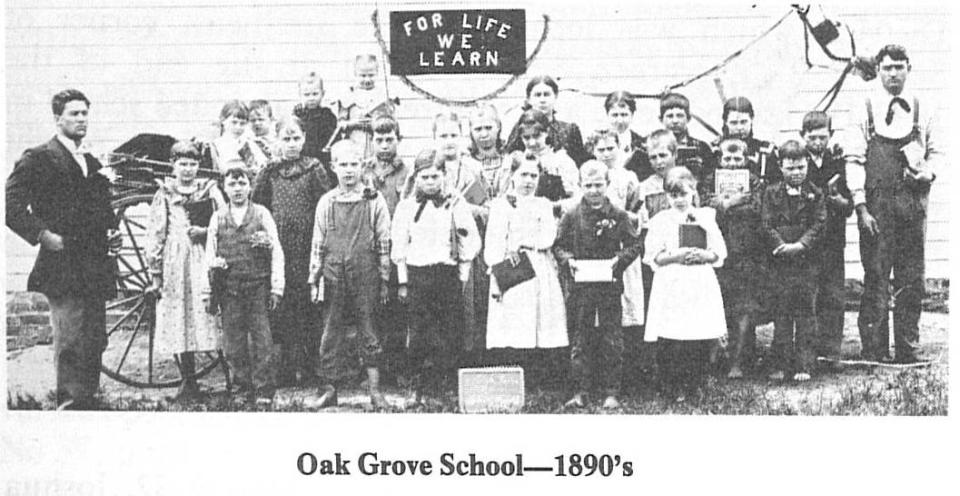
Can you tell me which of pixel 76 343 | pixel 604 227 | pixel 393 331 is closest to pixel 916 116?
pixel 604 227

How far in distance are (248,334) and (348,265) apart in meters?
0.72

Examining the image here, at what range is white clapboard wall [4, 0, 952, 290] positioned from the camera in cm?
592

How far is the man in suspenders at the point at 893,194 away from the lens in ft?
19.3

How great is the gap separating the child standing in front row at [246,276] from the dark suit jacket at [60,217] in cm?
67

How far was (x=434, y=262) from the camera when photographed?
589 cm

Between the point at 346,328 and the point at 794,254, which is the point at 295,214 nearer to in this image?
the point at 346,328

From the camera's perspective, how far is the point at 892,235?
232 inches

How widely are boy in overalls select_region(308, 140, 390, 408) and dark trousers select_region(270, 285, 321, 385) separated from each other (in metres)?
0.07

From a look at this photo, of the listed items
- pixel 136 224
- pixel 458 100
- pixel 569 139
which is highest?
pixel 458 100

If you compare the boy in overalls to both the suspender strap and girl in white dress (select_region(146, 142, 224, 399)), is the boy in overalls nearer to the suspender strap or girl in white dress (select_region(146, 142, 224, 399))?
girl in white dress (select_region(146, 142, 224, 399))

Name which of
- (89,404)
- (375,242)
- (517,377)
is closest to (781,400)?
(517,377)

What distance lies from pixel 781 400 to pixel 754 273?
0.72 m

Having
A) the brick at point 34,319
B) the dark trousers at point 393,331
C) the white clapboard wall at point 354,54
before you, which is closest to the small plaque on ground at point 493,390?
the dark trousers at point 393,331
